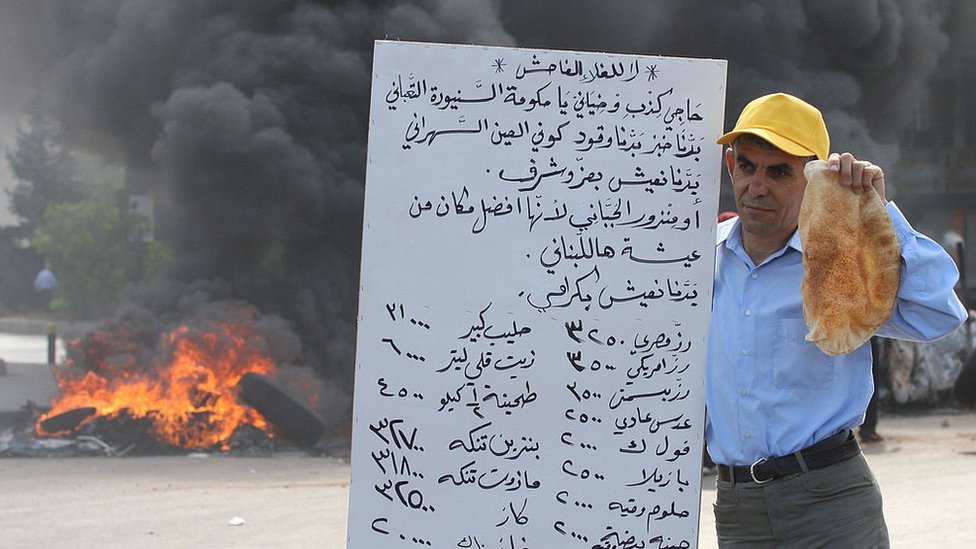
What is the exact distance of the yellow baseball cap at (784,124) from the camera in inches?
101

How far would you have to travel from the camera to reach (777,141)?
253 cm

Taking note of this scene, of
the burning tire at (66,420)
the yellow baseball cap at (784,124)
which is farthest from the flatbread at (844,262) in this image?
the burning tire at (66,420)

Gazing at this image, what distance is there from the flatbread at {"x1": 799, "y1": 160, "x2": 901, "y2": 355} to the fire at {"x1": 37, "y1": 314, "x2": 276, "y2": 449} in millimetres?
7978

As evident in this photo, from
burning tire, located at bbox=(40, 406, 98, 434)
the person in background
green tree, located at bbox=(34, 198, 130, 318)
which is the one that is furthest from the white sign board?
the person in background

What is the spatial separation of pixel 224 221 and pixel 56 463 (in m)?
5.80

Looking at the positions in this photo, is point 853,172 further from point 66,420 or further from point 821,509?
point 66,420

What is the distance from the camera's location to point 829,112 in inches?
715

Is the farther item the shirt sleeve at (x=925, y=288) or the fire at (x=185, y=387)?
the fire at (x=185, y=387)

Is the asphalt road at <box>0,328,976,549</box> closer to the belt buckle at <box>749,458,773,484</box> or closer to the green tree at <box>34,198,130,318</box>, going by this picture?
the belt buckle at <box>749,458,773,484</box>

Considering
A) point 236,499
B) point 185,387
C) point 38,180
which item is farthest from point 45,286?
point 236,499

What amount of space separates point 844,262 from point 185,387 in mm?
8870

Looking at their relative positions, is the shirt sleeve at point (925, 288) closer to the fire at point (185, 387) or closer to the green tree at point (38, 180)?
the fire at point (185, 387)

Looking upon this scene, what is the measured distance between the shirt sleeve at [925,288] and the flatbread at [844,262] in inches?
1.0

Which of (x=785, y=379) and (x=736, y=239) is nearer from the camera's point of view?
(x=785, y=379)
